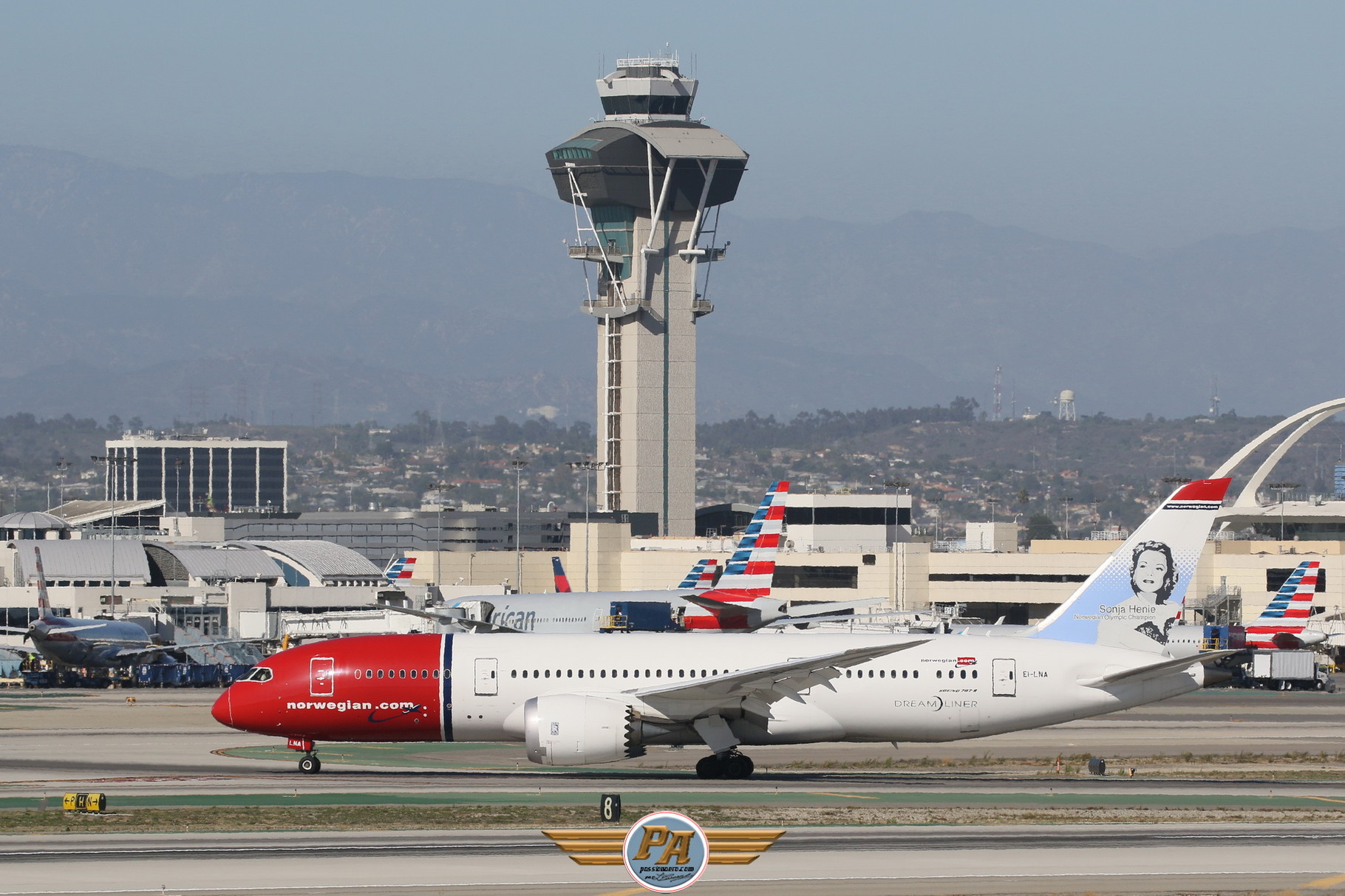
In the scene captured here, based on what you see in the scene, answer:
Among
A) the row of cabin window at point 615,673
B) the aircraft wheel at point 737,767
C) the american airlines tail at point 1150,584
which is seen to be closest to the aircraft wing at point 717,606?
the american airlines tail at point 1150,584

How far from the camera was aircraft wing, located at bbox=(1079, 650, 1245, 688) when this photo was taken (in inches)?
1837

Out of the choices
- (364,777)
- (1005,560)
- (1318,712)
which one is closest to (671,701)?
(364,777)

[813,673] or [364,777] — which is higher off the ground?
[813,673]

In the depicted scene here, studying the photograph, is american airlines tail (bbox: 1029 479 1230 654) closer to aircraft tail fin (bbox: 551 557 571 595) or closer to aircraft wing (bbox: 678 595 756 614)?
aircraft wing (bbox: 678 595 756 614)

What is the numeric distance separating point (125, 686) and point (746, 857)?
8407cm

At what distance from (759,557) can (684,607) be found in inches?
212

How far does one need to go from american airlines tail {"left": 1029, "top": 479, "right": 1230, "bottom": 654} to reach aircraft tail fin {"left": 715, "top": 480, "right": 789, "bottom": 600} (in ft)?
170

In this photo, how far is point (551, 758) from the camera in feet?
148

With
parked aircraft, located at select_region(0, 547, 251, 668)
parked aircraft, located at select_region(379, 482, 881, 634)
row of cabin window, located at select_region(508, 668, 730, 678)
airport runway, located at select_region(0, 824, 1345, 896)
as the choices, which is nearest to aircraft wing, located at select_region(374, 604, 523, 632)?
parked aircraft, located at select_region(379, 482, 881, 634)

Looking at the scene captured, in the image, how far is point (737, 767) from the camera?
47.0m

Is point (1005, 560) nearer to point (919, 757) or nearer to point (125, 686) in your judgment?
point (125, 686)

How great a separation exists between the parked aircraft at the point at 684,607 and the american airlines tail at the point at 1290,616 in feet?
85.6

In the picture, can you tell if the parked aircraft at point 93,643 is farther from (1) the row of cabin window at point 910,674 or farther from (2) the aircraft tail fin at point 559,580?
(1) the row of cabin window at point 910,674

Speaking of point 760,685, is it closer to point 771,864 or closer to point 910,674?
point 910,674
